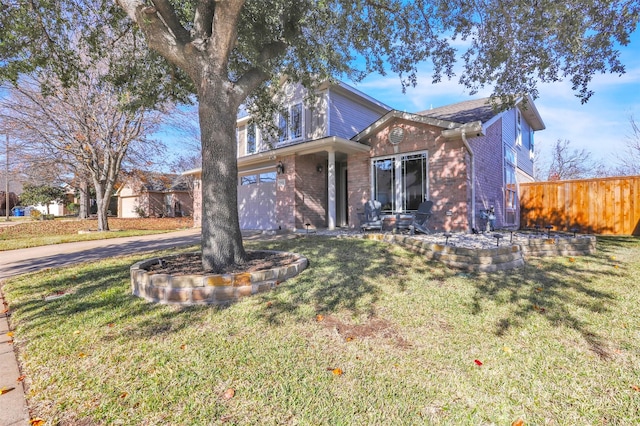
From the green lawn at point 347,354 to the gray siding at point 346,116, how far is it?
27.1 feet

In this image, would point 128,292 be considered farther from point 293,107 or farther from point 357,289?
point 293,107

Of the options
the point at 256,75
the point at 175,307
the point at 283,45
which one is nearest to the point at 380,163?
the point at 283,45

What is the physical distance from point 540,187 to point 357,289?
1262 centimetres

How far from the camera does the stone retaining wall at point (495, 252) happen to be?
4938mm

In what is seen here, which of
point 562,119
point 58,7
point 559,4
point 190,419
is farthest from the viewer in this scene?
point 562,119

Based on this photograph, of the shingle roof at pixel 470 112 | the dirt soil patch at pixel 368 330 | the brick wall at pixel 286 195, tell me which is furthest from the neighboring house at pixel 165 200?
the dirt soil patch at pixel 368 330

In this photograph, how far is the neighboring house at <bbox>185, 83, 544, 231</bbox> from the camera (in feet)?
28.7

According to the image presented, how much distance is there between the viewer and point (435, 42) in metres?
7.68

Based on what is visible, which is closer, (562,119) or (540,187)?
(540,187)

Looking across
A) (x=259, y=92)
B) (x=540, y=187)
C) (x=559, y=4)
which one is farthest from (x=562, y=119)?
(x=259, y=92)

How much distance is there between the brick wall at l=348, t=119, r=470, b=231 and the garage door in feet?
14.8

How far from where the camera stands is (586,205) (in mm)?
11719

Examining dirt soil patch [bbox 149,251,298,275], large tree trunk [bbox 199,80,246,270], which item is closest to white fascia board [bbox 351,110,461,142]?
dirt soil patch [bbox 149,251,298,275]

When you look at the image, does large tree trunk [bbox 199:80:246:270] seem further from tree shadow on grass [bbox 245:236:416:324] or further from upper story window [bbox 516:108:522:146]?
upper story window [bbox 516:108:522:146]
